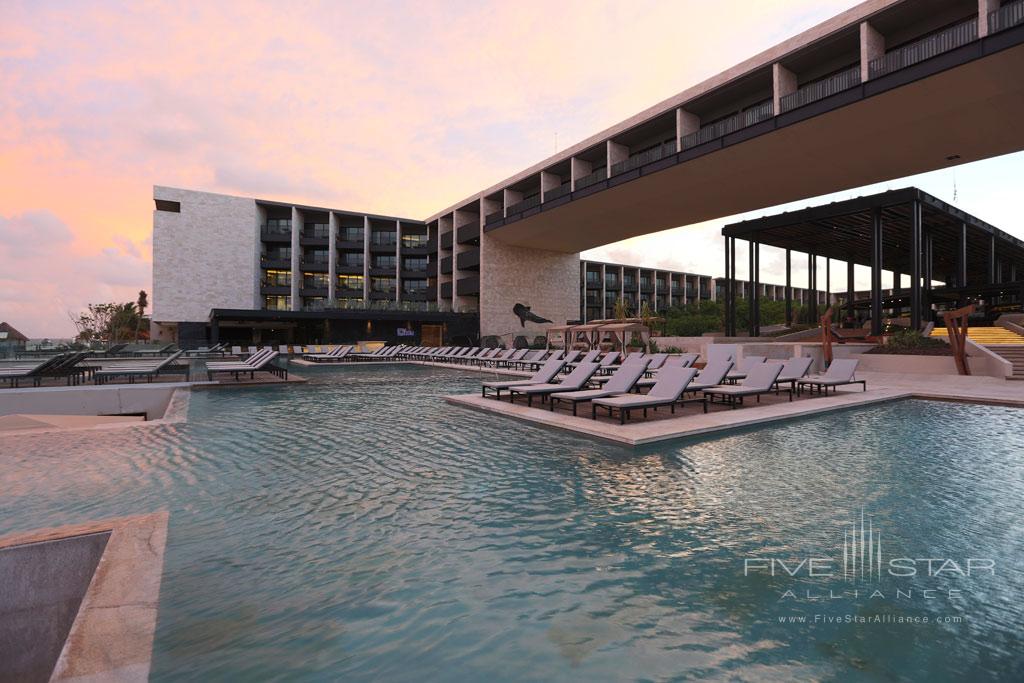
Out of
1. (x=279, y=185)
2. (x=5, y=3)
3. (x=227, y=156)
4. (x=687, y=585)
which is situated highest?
(x=279, y=185)

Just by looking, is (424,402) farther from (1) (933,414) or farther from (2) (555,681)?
(1) (933,414)

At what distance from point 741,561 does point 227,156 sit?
38.1 m

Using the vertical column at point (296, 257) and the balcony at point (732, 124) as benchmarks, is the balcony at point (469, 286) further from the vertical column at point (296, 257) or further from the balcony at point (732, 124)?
the balcony at point (732, 124)

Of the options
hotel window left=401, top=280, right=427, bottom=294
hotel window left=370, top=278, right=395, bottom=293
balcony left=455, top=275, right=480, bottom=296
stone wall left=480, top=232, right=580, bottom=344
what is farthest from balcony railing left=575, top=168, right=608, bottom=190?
hotel window left=370, top=278, right=395, bottom=293

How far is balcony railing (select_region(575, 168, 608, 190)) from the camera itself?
3056 centimetres

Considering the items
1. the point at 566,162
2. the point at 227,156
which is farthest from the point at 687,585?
the point at 227,156

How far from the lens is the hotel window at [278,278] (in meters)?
49.8

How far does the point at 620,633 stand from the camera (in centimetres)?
244

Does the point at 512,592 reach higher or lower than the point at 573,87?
lower

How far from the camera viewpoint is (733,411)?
30.6 feet

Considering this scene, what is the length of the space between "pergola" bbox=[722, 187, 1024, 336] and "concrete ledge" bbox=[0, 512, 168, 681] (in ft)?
90.0

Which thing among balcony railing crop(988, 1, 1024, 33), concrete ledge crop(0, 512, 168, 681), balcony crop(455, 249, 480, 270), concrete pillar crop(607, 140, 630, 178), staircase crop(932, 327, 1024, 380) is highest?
concrete pillar crop(607, 140, 630, 178)

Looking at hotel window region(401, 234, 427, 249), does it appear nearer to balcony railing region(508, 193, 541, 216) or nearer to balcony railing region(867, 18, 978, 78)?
balcony railing region(508, 193, 541, 216)

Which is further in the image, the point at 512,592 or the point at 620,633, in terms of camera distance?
the point at 512,592
